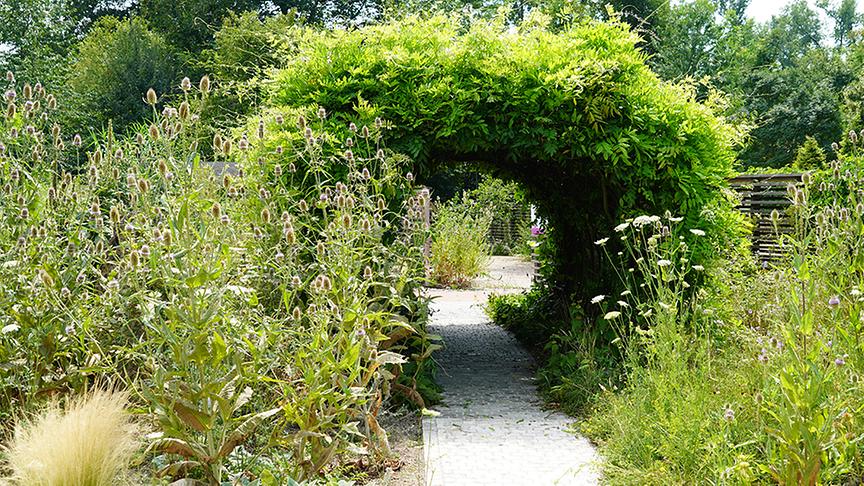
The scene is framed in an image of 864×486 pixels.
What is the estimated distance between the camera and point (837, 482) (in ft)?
11.2

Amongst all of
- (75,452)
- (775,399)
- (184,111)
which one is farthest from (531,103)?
(75,452)

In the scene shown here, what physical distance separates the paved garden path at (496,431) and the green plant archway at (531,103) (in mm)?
1697

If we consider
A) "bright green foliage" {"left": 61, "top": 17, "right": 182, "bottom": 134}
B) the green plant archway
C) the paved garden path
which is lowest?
the paved garden path

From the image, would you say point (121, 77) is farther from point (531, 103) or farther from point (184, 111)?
point (184, 111)

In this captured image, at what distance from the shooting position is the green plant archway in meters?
5.48

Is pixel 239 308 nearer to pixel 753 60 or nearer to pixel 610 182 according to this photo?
pixel 610 182

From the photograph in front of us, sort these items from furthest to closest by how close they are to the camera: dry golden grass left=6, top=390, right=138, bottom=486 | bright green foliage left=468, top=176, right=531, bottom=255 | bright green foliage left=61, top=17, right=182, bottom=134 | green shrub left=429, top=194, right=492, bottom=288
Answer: bright green foliage left=61, top=17, right=182, bottom=134 < bright green foliage left=468, top=176, right=531, bottom=255 < green shrub left=429, top=194, right=492, bottom=288 < dry golden grass left=6, top=390, right=138, bottom=486

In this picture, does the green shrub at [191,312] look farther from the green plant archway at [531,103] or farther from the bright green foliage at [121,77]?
the bright green foliage at [121,77]

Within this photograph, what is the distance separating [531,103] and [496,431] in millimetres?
2375

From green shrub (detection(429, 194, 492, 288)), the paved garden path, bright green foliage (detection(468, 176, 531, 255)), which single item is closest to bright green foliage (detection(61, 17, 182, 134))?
bright green foliage (detection(468, 176, 531, 255))

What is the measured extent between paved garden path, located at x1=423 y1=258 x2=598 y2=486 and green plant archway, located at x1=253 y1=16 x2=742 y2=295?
5.57ft

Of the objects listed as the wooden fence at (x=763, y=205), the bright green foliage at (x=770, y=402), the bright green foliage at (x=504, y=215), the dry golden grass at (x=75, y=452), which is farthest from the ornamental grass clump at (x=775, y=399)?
the bright green foliage at (x=504, y=215)

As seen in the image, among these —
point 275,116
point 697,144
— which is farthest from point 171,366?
point 697,144

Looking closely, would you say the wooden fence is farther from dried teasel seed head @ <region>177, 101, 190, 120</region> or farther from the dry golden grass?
the dry golden grass
